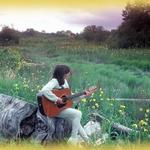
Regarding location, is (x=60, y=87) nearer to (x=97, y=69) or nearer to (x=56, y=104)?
(x=56, y=104)

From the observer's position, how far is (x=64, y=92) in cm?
2414

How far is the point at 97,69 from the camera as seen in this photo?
79.5ft

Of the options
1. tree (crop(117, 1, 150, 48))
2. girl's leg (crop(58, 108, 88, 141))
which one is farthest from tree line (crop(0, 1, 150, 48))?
girl's leg (crop(58, 108, 88, 141))

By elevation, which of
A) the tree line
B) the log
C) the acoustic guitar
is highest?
the tree line

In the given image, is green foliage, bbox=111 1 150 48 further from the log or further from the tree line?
the log

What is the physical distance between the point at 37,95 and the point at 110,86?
9.3 inches

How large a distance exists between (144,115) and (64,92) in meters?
0.28

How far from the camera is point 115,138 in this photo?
24.2 m

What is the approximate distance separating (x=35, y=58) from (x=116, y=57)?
26cm

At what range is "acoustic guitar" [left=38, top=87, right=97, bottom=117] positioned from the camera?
24141 mm

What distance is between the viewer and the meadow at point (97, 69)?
2419cm

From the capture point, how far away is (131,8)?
24.1m

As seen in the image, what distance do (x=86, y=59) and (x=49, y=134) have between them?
0.87 feet

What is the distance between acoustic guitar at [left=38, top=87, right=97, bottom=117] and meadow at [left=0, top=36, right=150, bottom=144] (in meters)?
0.04
